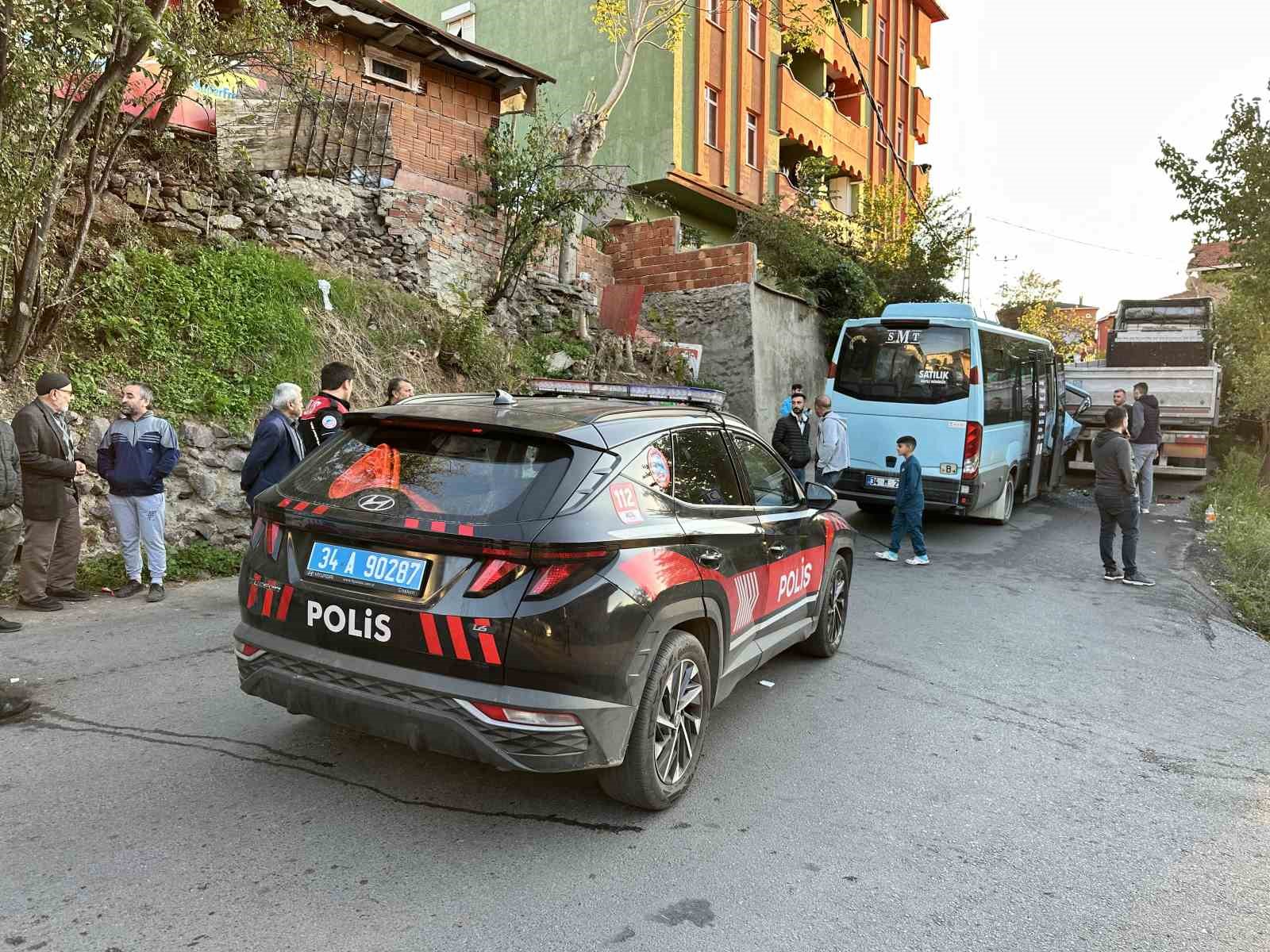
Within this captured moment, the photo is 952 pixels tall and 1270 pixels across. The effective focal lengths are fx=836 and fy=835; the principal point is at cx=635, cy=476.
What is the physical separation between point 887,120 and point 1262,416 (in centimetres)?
1745

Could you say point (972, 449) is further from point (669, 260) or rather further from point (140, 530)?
point (140, 530)

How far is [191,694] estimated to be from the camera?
4508 mm

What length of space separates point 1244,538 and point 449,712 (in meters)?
10.7

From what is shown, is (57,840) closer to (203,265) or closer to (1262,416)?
(203,265)

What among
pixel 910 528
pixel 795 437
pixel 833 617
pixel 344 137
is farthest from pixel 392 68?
pixel 833 617

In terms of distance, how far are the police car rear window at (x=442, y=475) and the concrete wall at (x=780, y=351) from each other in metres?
12.4

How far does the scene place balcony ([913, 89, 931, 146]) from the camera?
3225cm

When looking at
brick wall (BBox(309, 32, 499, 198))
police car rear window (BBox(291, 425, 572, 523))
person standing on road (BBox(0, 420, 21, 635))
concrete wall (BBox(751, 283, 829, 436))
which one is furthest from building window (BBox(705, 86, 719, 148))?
police car rear window (BBox(291, 425, 572, 523))

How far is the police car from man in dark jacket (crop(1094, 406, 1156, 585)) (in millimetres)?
6543

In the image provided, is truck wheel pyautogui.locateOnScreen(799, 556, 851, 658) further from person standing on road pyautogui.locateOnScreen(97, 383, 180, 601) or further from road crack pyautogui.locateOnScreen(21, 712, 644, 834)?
person standing on road pyautogui.locateOnScreen(97, 383, 180, 601)

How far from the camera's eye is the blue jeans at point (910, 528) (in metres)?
9.30

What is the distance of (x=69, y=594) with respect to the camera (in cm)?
626

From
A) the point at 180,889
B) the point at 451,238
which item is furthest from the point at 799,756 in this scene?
the point at 451,238

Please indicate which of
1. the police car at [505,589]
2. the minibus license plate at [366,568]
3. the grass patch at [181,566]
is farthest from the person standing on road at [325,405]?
the minibus license plate at [366,568]
